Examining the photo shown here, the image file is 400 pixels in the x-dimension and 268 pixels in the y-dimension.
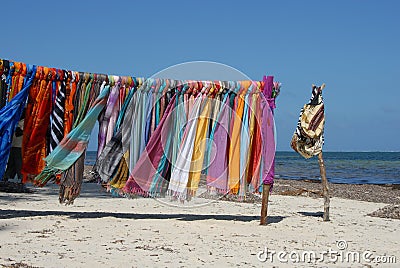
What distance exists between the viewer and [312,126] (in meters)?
8.30

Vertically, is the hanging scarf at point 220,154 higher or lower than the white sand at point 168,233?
higher

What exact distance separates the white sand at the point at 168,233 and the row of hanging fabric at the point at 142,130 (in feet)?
1.87

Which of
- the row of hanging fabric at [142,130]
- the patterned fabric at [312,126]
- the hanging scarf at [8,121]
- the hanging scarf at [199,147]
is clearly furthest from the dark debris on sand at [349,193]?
the hanging scarf at [8,121]

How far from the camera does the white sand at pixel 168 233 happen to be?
559 cm

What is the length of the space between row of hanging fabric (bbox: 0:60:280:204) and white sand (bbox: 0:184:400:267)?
57cm

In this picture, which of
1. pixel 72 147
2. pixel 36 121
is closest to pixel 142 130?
pixel 72 147

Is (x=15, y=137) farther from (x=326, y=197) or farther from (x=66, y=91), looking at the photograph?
(x=326, y=197)

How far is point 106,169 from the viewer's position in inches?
300

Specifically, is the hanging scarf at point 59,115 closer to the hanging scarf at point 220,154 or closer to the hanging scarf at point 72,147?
the hanging scarf at point 72,147

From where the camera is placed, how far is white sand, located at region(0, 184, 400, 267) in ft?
18.3

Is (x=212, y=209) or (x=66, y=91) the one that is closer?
(x=66, y=91)

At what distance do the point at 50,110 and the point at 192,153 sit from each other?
204cm

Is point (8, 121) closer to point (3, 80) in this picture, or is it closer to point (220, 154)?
point (3, 80)

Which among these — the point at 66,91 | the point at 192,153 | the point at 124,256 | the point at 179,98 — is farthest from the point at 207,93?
the point at 124,256
